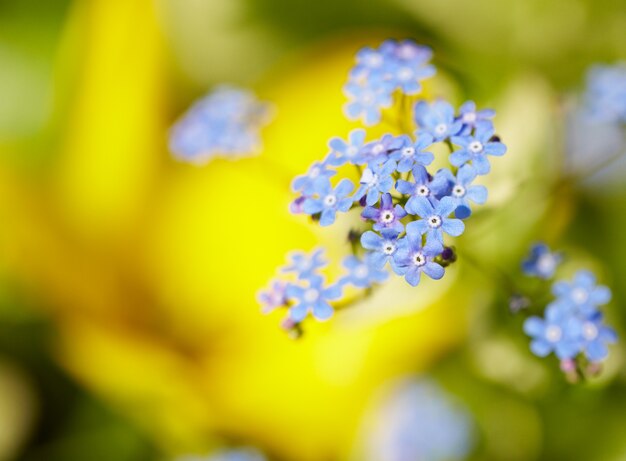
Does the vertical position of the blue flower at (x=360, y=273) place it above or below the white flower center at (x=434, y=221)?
below

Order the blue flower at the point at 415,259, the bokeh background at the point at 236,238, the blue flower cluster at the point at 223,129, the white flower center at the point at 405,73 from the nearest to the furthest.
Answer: the blue flower at the point at 415,259, the white flower center at the point at 405,73, the blue flower cluster at the point at 223,129, the bokeh background at the point at 236,238

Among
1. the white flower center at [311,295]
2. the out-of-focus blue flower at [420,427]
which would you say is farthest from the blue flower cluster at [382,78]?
the out-of-focus blue flower at [420,427]

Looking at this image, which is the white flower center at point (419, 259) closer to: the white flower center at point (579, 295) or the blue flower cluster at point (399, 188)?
the blue flower cluster at point (399, 188)

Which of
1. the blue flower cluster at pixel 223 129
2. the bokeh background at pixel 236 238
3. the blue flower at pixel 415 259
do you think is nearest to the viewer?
the blue flower at pixel 415 259

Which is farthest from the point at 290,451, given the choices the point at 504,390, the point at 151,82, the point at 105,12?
the point at 105,12

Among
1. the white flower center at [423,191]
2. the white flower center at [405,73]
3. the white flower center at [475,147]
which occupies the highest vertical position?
the white flower center at [405,73]

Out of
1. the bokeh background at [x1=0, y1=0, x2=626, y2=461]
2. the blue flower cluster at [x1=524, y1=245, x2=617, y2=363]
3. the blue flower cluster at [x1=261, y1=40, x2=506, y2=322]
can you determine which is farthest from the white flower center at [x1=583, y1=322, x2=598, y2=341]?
the bokeh background at [x1=0, y1=0, x2=626, y2=461]
